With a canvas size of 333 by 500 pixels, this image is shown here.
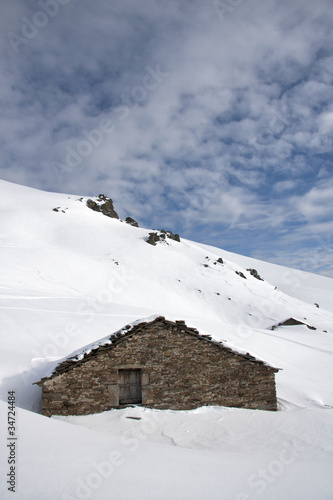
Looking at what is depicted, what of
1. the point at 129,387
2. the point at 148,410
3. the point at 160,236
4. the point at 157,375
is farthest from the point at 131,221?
the point at 148,410

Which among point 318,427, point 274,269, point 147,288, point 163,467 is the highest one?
point 274,269

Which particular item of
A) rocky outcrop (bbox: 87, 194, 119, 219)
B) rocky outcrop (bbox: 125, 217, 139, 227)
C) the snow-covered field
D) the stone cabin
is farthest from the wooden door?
rocky outcrop (bbox: 87, 194, 119, 219)

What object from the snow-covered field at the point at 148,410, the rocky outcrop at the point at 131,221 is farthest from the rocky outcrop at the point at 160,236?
the rocky outcrop at the point at 131,221

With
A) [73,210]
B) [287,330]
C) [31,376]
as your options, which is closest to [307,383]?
[31,376]

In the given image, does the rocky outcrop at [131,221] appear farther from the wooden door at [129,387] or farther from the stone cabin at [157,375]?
the wooden door at [129,387]

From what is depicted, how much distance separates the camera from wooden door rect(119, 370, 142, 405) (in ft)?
35.0

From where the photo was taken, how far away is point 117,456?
4.61m

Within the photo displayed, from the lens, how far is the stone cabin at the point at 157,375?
33.2 feet

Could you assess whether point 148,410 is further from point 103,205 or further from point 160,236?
point 103,205

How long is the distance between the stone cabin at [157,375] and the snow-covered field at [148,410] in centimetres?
47

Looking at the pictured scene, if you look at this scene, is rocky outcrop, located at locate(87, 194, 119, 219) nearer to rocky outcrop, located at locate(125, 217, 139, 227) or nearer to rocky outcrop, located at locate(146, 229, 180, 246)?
rocky outcrop, located at locate(125, 217, 139, 227)

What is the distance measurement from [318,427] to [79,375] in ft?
23.7

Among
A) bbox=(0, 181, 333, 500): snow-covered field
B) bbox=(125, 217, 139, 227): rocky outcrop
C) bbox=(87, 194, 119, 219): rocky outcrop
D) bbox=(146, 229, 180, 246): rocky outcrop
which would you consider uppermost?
bbox=(87, 194, 119, 219): rocky outcrop

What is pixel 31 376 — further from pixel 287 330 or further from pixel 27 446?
pixel 287 330
